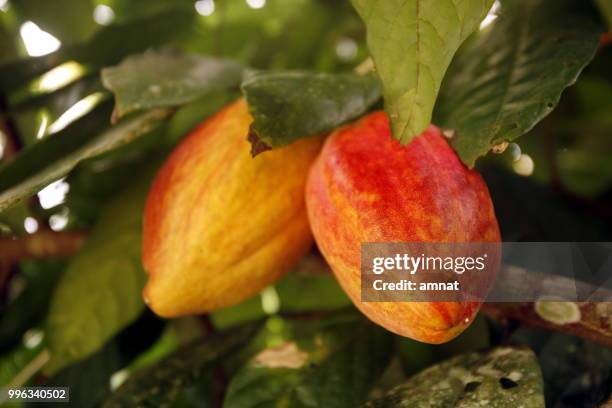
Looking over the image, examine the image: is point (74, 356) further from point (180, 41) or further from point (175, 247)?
point (180, 41)

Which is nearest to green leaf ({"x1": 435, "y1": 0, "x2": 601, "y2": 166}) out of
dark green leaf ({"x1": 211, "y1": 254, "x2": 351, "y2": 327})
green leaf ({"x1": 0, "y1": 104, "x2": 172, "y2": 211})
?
green leaf ({"x1": 0, "y1": 104, "x2": 172, "y2": 211})

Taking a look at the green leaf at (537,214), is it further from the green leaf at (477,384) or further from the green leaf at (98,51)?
the green leaf at (98,51)

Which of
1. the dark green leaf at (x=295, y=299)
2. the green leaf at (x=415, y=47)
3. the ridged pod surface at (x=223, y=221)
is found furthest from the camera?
the dark green leaf at (x=295, y=299)

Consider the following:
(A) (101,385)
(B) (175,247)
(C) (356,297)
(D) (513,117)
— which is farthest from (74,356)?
(D) (513,117)

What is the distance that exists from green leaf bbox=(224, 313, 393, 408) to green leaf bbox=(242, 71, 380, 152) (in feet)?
0.66

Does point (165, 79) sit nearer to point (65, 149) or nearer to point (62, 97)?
point (65, 149)

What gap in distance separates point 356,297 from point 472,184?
109 mm

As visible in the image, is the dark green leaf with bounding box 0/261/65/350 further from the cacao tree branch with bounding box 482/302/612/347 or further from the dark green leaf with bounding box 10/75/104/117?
the cacao tree branch with bounding box 482/302/612/347

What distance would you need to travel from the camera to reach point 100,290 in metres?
0.70

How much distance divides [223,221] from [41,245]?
332 millimetres

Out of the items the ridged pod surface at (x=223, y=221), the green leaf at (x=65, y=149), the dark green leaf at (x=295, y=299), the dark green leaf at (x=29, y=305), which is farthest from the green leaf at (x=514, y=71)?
the dark green leaf at (x=29, y=305)

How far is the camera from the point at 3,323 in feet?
2.61

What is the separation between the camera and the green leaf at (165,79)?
56cm

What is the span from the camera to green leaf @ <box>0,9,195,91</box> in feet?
2.70
